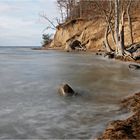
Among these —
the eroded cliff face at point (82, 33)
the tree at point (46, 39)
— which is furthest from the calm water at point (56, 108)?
the tree at point (46, 39)

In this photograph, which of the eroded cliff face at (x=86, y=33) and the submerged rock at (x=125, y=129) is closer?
the submerged rock at (x=125, y=129)

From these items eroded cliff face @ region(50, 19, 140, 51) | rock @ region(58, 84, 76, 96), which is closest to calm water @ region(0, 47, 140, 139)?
rock @ region(58, 84, 76, 96)

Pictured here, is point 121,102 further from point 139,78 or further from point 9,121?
point 139,78

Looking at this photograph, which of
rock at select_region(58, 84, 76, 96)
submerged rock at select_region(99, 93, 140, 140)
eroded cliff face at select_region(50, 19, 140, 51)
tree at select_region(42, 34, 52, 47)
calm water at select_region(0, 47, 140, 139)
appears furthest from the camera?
tree at select_region(42, 34, 52, 47)

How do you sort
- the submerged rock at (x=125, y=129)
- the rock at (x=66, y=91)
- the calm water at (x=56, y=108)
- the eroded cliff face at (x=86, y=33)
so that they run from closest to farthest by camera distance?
the submerged rock at (x=125, y=129) < the calm water at (x=56, y=108) < the rock at (x=66, y=91) < the eroded cliff face at (x=86, y=33)

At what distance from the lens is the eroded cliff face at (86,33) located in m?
55.1

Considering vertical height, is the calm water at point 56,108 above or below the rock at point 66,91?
below

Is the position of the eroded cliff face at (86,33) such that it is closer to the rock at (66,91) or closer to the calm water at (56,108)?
the calm water at (56,108)

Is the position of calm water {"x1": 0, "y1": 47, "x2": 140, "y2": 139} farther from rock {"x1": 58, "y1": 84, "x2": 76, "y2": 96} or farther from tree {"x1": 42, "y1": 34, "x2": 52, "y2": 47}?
tree {"x1": 42, "y1": 34, "x2": 52, "y2": 47}

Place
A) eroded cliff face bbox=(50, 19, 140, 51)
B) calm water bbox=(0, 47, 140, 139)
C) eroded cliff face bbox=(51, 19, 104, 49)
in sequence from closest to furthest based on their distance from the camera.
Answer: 1. calm water bbox=(0, 47, 140, 139)
2. eroded cliff face bbox=(50, 19, 140, 51)
3. eroded cliff face bbox=(51, 19, 104, 49)

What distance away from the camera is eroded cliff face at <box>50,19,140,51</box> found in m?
55.1

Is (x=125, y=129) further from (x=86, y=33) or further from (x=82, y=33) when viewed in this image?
(x=82, y=33)

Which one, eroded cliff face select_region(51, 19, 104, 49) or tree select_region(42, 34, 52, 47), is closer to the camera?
eroded cliff face select_region(51, 19, 104, 49)

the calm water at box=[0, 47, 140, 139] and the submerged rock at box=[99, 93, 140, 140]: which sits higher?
the submerged rock at box=[99, 93, 140, 140]
